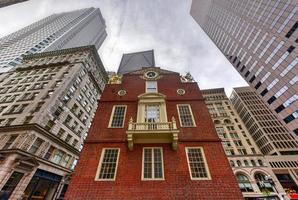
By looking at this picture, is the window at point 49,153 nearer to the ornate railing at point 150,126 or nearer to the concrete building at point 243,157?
the ornate railing at point 150,126

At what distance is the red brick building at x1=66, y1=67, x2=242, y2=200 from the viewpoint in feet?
36.1

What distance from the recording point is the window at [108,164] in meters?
12.0

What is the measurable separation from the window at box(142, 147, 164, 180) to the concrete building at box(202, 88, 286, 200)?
35.5 metres

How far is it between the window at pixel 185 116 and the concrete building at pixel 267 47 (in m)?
48.0

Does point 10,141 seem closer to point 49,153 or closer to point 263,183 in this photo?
point 49,153

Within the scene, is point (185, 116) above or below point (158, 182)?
above

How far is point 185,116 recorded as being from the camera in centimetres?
1633

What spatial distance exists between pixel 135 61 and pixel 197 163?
1055 inches

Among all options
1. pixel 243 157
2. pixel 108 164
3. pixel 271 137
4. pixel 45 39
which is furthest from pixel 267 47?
pixel 45 39

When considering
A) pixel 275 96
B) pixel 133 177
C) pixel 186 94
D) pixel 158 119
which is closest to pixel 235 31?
pixel 275 96

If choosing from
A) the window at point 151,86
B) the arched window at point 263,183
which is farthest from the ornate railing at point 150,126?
the arched window at point 263,183

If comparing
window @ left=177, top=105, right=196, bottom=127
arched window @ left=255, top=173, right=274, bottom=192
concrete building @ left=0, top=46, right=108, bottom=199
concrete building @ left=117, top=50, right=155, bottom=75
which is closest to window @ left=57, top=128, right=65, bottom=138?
concrete building @ left=0, top=46, right=108, bottom=199

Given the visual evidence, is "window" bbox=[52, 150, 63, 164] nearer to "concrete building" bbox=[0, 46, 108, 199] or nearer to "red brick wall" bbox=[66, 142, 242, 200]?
"concrete building" bbox=[0, 46, 108, 199]

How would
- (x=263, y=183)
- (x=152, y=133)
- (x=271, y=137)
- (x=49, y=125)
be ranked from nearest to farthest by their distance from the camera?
(x=152, y=133), (x=49, y=125), (x=263, y=183), (x=271, y=137)
